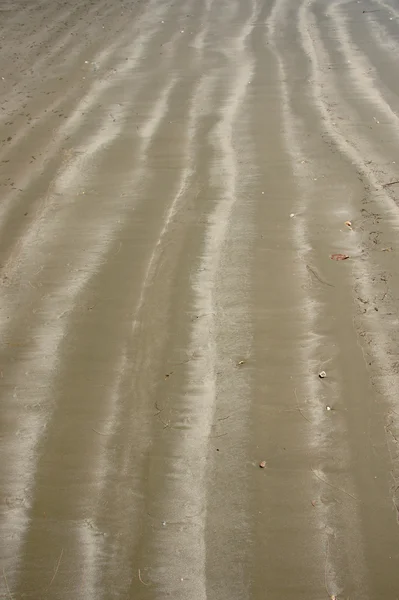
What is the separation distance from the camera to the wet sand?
279 centimetres

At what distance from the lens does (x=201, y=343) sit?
12.4 ft

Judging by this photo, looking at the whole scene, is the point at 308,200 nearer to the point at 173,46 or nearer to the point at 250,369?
the point at 250,369

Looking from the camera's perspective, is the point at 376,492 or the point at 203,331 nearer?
the point at 376,492

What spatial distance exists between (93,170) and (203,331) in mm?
2571

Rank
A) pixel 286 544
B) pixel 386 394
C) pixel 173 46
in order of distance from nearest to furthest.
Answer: pixel 286 544 → pixel 386 394 → pixel 173 46

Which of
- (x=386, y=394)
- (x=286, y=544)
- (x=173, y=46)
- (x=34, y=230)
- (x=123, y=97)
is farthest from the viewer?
(x=173, y=46)

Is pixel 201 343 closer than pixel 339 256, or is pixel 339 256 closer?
pixel 201 343

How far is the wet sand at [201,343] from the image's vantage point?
110 inches

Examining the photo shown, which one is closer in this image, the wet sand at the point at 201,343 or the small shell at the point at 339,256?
the wet sand at the point at 201,343

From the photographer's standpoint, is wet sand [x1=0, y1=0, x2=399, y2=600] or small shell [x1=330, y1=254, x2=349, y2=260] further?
small shell [x1=330, y1=254, x2=349, y2=260]

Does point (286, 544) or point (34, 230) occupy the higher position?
point (34, 230)

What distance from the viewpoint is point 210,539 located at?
9.23ft

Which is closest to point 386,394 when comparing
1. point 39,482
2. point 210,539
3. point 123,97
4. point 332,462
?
point 332,462

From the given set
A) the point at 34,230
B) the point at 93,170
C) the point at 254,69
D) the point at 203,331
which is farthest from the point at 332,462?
the point at 254,69
